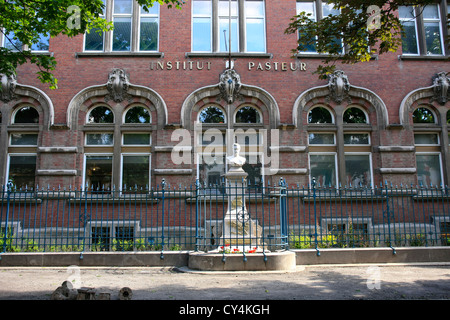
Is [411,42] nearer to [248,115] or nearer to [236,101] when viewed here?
[248,115]

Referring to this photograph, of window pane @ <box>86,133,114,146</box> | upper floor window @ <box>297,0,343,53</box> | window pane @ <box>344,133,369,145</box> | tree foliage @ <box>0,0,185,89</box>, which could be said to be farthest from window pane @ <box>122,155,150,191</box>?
upper floor window @ <box>297,0,343,53</box>

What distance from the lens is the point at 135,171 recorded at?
1407 centimetres

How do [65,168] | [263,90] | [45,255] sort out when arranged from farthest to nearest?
[263,90] → [65,168] → [45,255]

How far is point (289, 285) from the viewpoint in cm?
711

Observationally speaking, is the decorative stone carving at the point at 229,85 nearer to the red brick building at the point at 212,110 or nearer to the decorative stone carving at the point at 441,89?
the red brick building at the point at 212,110

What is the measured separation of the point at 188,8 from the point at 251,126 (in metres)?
5.47

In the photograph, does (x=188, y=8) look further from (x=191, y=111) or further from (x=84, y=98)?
(x=84, y=98)

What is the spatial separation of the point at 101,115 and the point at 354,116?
9.96 metres

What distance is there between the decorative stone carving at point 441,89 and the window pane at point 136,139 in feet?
37.1

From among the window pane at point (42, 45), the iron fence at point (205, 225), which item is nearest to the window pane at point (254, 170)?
the iron fence at point (205, 225)

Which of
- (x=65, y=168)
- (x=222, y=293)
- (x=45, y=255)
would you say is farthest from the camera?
(x=65, y=168)

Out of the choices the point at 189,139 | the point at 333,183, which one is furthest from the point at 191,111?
the point at 333,183

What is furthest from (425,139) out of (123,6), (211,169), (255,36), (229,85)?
(123,6)

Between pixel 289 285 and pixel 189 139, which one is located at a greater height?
pixel 189 139
